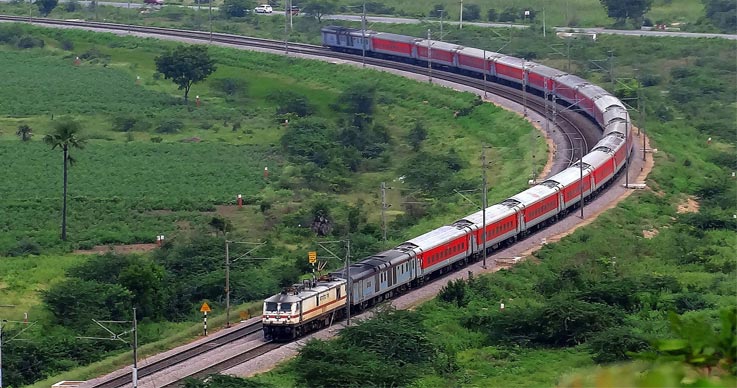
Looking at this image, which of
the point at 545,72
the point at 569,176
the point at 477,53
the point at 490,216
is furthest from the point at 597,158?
the point at 477,53

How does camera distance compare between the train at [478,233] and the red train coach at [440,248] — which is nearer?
the train at [478,233]

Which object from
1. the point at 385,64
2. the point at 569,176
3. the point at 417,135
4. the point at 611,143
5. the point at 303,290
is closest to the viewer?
the point at 303,290

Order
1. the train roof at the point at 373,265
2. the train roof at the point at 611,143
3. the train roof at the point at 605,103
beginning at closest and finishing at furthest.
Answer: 1. the train roof at the point at 373,265
2. the train roof at the point at 611,143
3. the train roof at the point at 605,103

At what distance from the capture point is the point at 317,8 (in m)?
172

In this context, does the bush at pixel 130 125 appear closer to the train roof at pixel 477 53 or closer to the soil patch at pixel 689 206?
the train roof at pixel 477 53

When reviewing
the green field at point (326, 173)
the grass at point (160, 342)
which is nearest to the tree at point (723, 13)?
the green field at point (326, 173)

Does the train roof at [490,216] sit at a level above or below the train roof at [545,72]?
below

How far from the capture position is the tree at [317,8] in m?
172

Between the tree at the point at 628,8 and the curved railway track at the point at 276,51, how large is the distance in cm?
3992

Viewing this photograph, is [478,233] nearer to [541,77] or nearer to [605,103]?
[605,103]

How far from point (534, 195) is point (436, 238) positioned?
36.0ft

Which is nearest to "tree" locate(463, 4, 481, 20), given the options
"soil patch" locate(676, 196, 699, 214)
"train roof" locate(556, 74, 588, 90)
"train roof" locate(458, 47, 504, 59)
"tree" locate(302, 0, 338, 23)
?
"tree" locate(302, 0, 338, 23)

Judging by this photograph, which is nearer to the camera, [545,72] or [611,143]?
[611,143]

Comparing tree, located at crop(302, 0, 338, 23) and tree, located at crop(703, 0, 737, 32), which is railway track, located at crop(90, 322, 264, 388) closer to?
tree, located at crop(703, 0, 737, 32)
